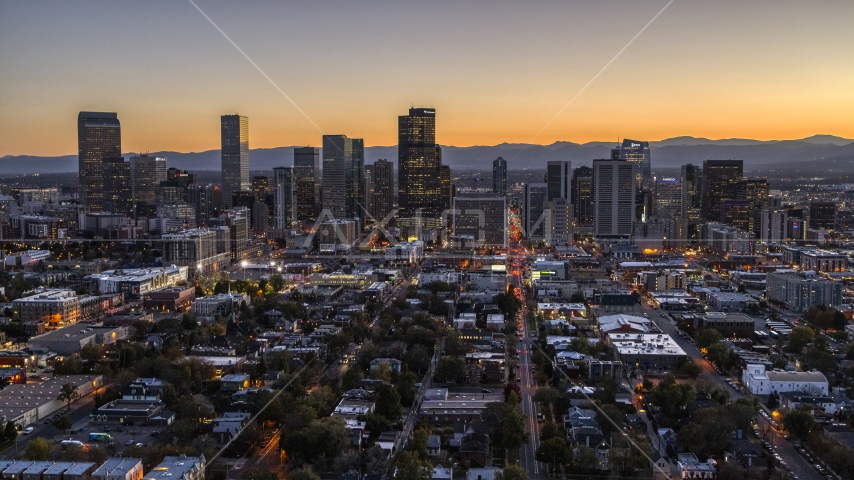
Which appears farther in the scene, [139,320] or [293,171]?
[293,171]

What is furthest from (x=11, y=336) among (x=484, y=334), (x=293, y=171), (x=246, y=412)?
(x=293, y=171)

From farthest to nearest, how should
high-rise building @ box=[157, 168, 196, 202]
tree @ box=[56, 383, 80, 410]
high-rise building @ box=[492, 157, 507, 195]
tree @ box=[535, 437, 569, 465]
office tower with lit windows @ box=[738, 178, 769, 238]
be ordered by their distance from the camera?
high-rise building @ box=[492, 157, 507, 195] < high-rise building @ box=[157, 168, 196, 202] < office tower with lit windows @ box=[738, 178, 769, 238] < tree @ box=[56, 383, 80, 410] < tree @ box=[535, 437, 569, 465]

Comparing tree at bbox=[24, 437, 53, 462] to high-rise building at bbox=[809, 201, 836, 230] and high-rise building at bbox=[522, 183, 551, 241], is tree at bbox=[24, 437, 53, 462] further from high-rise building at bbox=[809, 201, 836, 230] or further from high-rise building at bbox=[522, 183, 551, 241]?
high-rise building at bbox=[809, 201, 836, 230]

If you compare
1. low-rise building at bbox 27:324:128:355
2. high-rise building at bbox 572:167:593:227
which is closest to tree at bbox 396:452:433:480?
low-rise building at bbox 27:324:128:355

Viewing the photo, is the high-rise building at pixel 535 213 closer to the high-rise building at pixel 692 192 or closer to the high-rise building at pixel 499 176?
the high-rise building at pixel 692 192

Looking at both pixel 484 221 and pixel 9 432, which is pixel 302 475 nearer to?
pixel 9 432

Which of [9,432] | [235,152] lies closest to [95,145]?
[235,152]

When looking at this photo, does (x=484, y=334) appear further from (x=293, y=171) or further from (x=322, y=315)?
(x=293, y=171)
